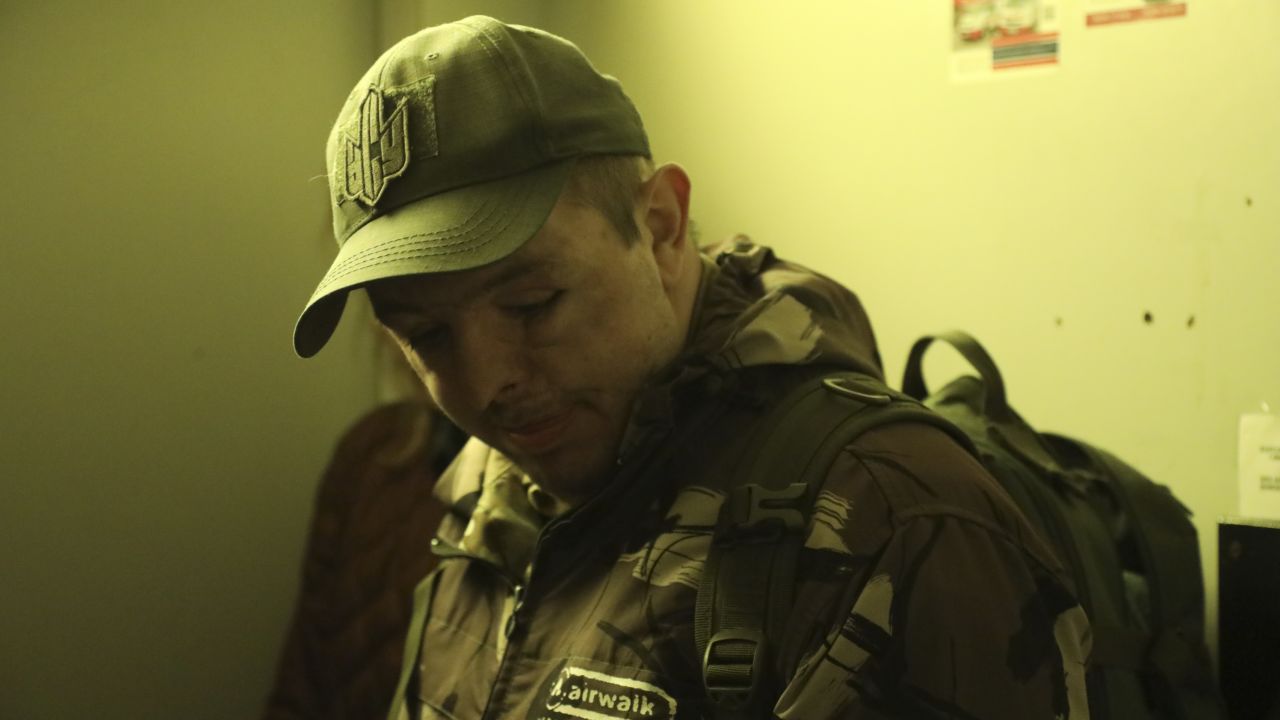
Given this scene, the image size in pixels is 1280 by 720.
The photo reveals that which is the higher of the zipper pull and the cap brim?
the cap brim

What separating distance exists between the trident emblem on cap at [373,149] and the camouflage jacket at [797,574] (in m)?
0.24

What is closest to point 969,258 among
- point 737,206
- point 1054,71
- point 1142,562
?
point 1054,71

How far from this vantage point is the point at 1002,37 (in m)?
1.37

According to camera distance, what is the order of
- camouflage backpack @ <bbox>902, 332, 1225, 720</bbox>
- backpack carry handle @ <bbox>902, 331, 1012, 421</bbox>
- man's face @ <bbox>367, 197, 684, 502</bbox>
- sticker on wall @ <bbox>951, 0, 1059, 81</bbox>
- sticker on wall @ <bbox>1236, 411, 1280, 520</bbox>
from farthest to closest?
sticker on wall @ <bbox>951, 0, 1059, 81</bbox> → sticker on wall @ <bbox>1236, 411, 1280, 520</bbox> → backpack carry handle @ <bbox>902, 331, 1012, 421</bbox> → camouflage backpack @ <bbox>902, 332, 1225, 720</bbox> → man's face @ <bbox>367, 197, 684, 502</bbox>

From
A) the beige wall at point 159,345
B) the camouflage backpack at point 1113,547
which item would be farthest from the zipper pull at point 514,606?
the beige wall at point 159,345

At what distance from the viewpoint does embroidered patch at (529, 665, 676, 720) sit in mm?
692

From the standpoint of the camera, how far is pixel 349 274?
739 millimetres

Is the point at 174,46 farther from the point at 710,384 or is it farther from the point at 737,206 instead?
the point at 710,384

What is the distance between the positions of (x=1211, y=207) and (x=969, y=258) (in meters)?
0.28

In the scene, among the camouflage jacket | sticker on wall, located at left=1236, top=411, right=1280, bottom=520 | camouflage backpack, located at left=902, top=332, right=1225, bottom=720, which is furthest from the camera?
sticker on wall, located at left=1236, top=411, right=1280, bottom=520

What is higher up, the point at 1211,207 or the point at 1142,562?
the point at 1211,207

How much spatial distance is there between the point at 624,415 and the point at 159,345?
84 cm

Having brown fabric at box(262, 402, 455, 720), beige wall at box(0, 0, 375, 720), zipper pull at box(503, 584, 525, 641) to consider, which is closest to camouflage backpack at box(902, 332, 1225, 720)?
zipper pull at box(503, 584, 525, 641)

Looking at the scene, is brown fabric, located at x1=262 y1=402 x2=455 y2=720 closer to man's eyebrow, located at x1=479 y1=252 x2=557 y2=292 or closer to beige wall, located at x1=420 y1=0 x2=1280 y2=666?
beige wall, located at x1=420 y1=0 x2=1280 y2=666
